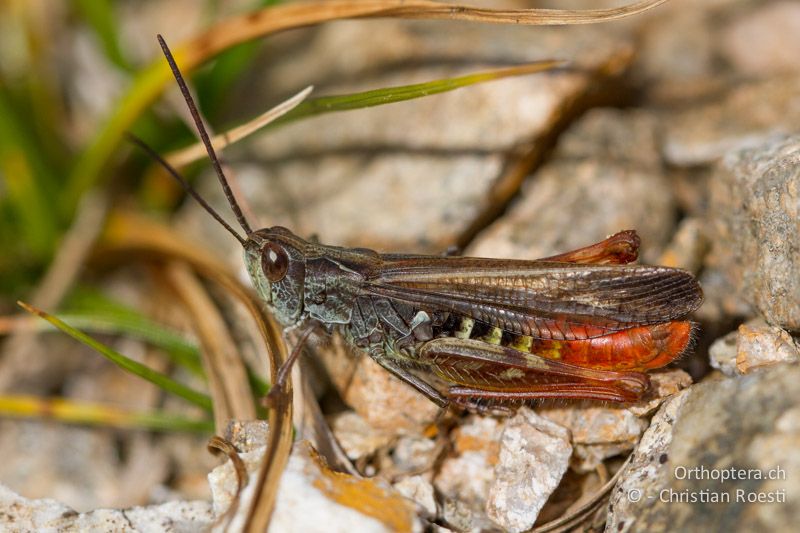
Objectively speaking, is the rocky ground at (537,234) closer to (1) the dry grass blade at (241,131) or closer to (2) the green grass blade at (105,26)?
(1) the dry grass blade at (241,131)

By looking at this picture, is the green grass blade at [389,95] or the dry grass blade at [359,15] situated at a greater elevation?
the dry grass blade at [359,15]

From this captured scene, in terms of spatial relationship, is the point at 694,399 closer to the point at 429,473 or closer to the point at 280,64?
the point at 429,473

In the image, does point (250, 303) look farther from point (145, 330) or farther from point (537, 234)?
point (537, 234)

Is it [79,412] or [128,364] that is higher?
[79,412]

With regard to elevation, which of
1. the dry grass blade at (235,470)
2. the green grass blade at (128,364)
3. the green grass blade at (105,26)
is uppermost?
the green grass blade at (105,26)

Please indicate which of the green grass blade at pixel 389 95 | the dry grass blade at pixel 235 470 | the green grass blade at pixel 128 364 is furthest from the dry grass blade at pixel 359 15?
the dry grass blade at pixel 235 470

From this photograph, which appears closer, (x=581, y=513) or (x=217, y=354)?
(x=581, y=513)

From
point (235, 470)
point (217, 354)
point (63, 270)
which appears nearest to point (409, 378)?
point (235, 470)
